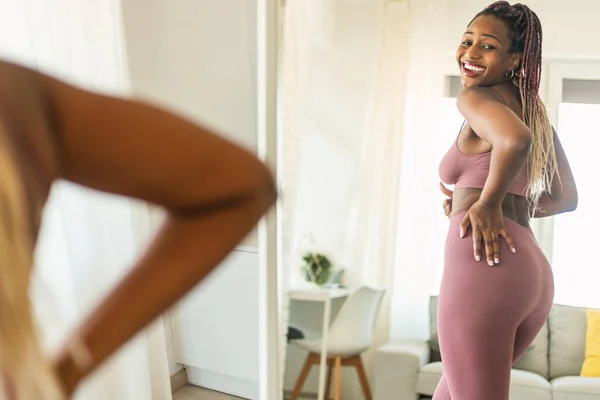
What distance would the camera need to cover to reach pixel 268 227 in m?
1.54

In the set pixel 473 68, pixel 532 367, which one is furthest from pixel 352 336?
pixel 473 68

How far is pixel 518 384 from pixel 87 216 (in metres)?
1.88

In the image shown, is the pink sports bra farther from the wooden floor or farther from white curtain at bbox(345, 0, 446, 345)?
white curtain at bbox(345, 0, 446, 345)

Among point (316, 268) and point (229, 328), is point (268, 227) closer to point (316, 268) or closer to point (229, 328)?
point (229, 328)

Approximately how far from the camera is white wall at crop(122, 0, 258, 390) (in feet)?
4.70

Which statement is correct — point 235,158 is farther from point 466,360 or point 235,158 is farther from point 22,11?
point 22,11

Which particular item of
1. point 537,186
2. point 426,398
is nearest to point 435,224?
point 426,398

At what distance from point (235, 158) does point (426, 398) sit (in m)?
2.47

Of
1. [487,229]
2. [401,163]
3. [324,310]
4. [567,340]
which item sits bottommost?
[567,340]

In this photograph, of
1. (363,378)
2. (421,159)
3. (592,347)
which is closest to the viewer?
(363,378)

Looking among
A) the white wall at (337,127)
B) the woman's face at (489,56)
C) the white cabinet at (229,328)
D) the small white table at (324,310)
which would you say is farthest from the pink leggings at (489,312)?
the white wall at (337,127)

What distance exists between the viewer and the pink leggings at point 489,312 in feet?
3.05

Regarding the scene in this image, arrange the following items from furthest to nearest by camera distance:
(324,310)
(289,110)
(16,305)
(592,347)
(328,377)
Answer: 1. (592,347)
2. (328,377)
3. (324,310)
4. (289,110)
5. (16,305)

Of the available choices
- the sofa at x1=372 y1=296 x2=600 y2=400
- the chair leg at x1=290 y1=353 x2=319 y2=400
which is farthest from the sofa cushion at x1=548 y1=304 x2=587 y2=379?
the chair leg at x1=290 y1=353 x2=319 y2=400
